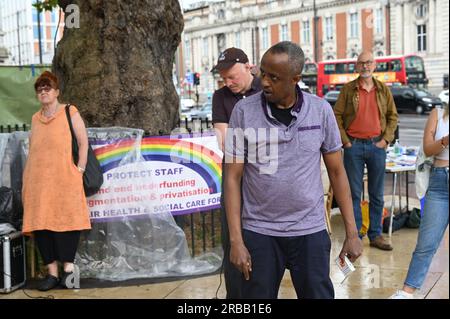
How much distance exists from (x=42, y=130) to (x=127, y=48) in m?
1.67

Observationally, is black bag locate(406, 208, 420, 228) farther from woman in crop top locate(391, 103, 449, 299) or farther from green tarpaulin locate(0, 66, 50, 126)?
green tarpaulin locate(0, 66, 50, 126)

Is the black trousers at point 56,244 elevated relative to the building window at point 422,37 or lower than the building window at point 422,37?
lower

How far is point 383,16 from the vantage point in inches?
2598

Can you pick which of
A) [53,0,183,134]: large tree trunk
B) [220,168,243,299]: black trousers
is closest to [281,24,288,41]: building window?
[53,0,183,134]: large tree trunk

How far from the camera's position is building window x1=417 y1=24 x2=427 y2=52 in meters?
63.8

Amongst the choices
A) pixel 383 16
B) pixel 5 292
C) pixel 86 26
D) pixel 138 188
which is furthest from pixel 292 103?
pixel 383 16

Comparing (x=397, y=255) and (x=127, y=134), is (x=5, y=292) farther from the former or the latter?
(x=397, y=255)

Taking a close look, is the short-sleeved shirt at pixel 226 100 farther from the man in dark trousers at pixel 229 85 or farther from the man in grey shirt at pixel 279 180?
the man in grey shirt at pixel 279 180

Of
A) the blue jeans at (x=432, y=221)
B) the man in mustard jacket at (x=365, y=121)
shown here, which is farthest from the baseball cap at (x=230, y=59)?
the man in mustard jacket at (x=365, y=121)

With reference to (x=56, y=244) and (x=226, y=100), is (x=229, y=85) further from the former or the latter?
(x=56, y=244)

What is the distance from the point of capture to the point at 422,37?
2527 inches

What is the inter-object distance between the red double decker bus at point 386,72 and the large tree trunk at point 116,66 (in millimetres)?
39661

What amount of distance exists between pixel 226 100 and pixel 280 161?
3.77 ft

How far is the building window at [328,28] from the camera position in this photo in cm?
7375
